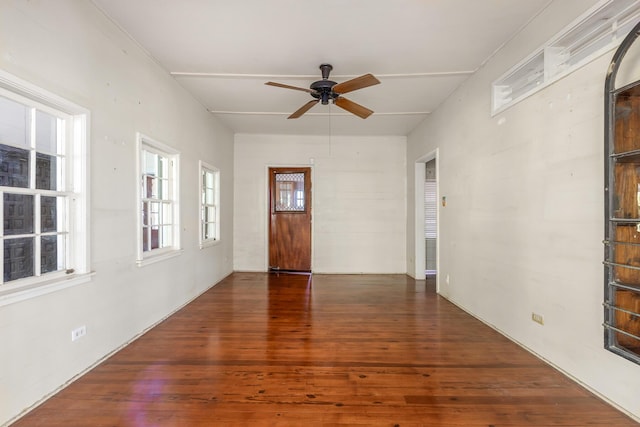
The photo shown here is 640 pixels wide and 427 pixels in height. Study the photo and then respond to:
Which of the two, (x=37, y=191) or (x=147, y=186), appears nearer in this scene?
(x=37, y=191)

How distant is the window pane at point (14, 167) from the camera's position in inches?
72.1

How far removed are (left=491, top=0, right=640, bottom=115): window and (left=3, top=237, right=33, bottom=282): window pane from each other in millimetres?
3908

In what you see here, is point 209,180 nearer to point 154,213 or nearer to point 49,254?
point 154,213

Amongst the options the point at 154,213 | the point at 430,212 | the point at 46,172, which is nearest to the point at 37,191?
the point at 46,172

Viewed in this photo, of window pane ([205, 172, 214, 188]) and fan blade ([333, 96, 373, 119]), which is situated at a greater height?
fan blade ([333, 96, 373, 119])

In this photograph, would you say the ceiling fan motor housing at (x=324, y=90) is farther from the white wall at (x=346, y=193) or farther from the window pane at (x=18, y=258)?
the white wall at (x=346, y=193)

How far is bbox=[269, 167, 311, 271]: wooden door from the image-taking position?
6625mm

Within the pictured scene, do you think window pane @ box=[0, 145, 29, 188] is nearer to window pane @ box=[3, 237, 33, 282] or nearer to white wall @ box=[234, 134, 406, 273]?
window pane @ box=[3, 237, 33, 282]

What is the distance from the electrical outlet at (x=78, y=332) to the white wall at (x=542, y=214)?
3.65 meters

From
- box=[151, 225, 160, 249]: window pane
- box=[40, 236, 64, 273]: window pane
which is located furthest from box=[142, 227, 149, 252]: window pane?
box=[40, 236, 64, 273]: window pane

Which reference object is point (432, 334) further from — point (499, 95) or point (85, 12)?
point (85, 12)

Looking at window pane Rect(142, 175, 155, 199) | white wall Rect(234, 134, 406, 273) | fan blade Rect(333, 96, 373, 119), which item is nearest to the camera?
window pane Rect(142, 175, 155, 199)

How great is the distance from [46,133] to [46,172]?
0.27 metres

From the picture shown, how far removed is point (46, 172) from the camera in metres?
2.16
